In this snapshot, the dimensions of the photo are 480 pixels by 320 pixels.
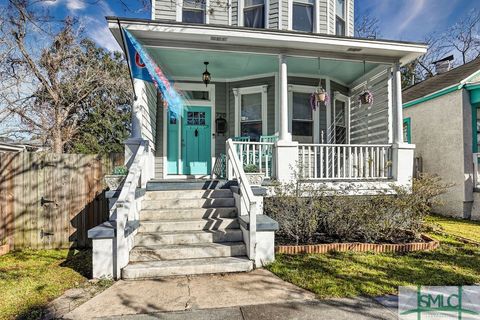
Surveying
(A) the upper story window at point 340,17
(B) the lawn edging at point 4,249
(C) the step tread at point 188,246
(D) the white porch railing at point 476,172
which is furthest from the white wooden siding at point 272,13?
(B) the lawn edging at point 4,249

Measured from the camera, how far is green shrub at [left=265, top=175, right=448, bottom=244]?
4.83m

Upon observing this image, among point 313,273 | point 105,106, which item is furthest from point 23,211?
point 105,106

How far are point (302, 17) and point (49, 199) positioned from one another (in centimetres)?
762

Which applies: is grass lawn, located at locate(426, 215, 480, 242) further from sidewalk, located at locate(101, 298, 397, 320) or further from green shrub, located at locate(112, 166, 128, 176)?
green shrub, located at locate(112, 166, 128, 176)

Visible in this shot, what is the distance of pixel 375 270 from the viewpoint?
3.66 metres

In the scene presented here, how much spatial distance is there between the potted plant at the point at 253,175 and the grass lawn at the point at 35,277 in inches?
112

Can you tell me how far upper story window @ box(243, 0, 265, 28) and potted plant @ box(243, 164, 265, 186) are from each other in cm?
471

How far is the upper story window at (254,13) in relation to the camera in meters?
7.62

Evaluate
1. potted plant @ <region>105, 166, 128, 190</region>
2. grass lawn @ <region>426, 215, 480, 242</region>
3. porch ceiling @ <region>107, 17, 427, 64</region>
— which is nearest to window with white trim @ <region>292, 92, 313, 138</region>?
porch ceiling @ <region>107, 17, 427, 64</region>

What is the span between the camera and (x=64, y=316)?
258cm

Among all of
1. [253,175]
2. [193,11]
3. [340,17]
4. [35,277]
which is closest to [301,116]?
[253,175]

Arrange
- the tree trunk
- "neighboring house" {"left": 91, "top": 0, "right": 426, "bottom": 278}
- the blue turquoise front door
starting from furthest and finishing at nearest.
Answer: the tree trunk, the blue turquoise front door, "neighboring house" {"left": 91, "top": 0, "right": 426, "bottom": 278}

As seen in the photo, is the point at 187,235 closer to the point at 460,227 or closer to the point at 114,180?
the point at 114,180

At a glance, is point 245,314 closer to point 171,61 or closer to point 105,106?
point 171,61
